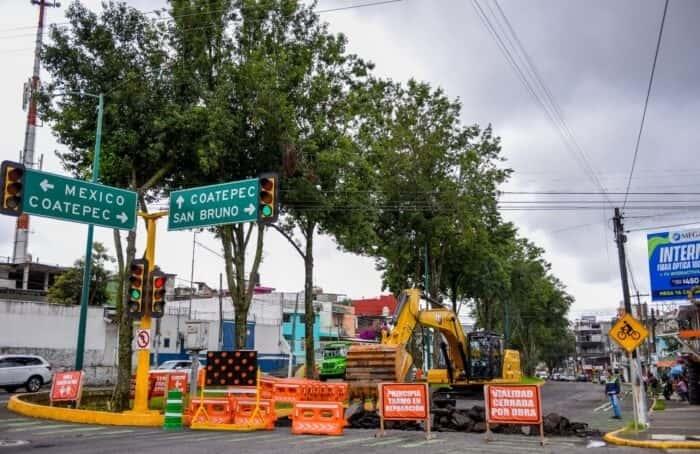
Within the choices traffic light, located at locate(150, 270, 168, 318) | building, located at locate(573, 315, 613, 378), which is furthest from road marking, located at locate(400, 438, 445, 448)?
building, located at locate(573, 315, 613, 378)

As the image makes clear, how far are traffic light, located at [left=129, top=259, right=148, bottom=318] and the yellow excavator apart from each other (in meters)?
8.56

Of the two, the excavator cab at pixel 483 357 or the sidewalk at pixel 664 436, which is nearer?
the sidewalk at pixel 664 436

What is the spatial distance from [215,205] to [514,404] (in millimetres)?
9371

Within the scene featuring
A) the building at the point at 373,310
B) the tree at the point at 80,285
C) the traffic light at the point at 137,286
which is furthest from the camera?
the building at the point at 373,310

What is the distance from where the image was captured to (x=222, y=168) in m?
24.3

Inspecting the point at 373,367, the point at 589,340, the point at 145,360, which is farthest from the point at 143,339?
the point at 589,340

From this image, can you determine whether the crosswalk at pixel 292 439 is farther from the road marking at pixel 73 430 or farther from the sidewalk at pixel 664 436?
the sidewalk at pixel 664 436

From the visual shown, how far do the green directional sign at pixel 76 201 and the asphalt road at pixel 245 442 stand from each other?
532 centimetres

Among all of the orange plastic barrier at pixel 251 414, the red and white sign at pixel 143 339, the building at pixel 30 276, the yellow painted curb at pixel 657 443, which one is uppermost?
the building at pixel 30 276

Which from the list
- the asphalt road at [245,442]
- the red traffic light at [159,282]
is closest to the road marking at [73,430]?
the asphalt road at [245,442]

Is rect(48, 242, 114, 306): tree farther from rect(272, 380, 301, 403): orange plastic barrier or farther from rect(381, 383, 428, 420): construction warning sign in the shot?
rect(381, 383, 428, 420): construction warning sign

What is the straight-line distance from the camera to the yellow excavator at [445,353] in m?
23.1

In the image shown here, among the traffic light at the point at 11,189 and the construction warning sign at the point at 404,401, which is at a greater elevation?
the traffic light at the point at 11,189

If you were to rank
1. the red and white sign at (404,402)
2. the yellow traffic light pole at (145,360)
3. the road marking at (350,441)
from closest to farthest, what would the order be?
the road marking at (350,441) < the red and white sign at (404,402) < the yellow traffic light pole at (145,360)
